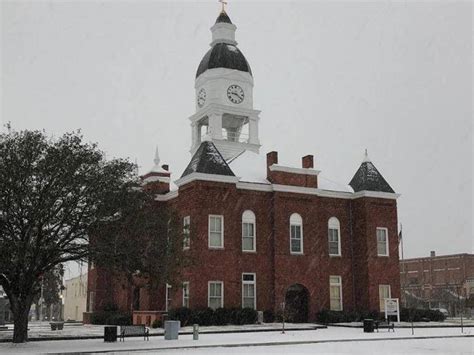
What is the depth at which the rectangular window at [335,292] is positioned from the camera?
4544 cm

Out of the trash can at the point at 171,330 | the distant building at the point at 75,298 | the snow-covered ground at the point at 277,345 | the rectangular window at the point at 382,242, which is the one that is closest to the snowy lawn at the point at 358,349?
the snow-covered ground at the point at 277,345

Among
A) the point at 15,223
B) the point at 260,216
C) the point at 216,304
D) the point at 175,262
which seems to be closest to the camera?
the point at 15,223

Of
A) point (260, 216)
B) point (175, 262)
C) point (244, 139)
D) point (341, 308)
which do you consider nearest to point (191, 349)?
point (175, 262)

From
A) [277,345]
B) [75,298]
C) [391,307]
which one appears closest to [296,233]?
[391,307]

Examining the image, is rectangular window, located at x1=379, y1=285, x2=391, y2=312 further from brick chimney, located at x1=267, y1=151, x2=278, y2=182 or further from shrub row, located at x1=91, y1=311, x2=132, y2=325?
shrub row, located at x1=91, y1=311, x2=132, y2=325

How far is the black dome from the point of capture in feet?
168

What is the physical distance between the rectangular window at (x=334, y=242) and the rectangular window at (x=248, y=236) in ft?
21.4

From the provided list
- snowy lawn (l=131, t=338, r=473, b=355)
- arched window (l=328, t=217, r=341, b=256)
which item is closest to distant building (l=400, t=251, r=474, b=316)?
arched window (l=328, t=217, r=341, b=256)

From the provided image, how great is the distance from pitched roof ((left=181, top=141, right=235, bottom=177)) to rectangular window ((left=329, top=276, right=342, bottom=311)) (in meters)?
11.1

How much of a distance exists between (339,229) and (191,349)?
2511 cm

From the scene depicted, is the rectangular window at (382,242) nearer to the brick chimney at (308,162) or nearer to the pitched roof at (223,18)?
the brick chimney at (308,162)

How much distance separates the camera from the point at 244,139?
52.6m

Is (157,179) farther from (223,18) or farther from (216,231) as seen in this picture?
(223,18)

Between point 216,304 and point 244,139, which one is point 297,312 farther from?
point 244,139
